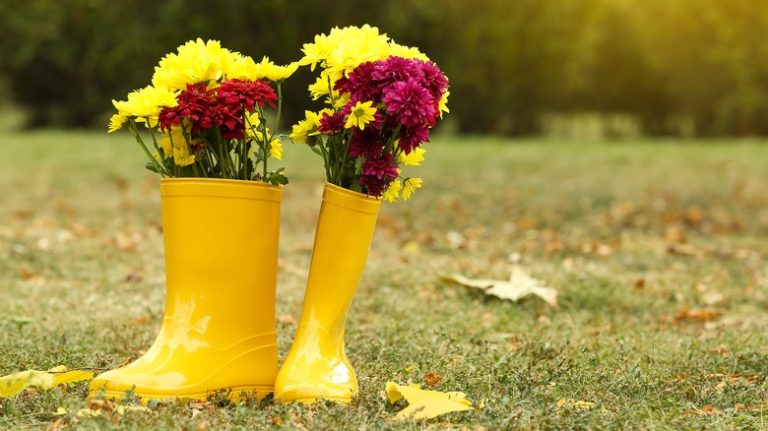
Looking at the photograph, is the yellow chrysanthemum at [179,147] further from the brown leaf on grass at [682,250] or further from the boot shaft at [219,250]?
the brown leaf on grass at [682,250]

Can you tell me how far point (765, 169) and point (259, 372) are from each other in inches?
317

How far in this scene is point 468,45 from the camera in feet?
44.0

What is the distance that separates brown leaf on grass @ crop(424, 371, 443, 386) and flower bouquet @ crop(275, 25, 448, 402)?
303 mm

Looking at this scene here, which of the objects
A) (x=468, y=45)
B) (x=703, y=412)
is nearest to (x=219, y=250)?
(x=703, y=412)

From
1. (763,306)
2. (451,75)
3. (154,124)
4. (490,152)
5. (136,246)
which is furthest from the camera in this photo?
(451,75)

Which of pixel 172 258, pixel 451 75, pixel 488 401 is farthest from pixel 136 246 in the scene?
pixel 451 75

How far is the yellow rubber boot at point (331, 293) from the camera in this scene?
2.52 meters

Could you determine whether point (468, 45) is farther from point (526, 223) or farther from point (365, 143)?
point (365, 143)

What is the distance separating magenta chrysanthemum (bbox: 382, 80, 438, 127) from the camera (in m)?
2.39

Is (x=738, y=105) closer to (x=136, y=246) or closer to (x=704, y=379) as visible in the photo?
(x=136, y=246)

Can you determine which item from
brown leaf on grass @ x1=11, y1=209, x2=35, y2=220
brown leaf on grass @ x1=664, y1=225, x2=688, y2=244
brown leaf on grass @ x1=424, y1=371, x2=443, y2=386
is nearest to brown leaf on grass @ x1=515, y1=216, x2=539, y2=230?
brown leaf on grass @ x1=664, y1=225, x2=688, y2=244

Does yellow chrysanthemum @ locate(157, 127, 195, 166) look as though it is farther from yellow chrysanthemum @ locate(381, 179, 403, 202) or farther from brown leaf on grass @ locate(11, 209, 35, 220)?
brown leaf on grass @ locate(11, 209, 35, 220)

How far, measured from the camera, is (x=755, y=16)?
13.7m

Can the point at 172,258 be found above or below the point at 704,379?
above
